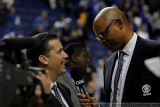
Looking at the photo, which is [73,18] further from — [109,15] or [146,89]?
[146,89]

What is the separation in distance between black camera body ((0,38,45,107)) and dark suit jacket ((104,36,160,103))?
0.94 meters

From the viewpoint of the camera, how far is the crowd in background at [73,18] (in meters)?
11.3

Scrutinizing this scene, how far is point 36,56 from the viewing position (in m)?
2.82

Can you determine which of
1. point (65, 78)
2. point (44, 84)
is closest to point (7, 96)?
point (44, 84)

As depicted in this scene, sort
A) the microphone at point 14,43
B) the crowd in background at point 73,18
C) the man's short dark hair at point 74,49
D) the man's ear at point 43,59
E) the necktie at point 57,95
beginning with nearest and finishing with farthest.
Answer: the microphone at point 14,43
the necktie at point 57,95
the man's ear at point 43,59
the man's short dark hair at point 74,49
the crowd in background at point 73,18

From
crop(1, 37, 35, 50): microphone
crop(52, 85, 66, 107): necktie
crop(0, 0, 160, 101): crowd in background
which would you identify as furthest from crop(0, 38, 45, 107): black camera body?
crop(0, 0, 160, 101): crowd in background

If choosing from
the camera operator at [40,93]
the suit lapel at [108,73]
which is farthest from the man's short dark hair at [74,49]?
the camera operator at [40,93]

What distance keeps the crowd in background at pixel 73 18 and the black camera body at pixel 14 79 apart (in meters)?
8.24

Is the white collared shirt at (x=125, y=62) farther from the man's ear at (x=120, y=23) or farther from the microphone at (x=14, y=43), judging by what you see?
the microphone at (x=14, y=43)

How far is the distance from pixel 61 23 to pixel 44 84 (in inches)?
390

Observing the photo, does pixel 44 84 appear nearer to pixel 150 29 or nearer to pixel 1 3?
pixel 1 3

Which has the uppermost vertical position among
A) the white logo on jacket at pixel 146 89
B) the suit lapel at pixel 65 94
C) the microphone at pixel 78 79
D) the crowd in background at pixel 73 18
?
the crowd in background at pixel 73 18

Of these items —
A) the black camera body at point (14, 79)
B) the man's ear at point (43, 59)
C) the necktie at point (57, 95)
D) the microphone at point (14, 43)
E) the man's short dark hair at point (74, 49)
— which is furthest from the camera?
the man's short dark hair at point (74, 49)

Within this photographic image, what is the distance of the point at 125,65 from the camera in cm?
281
